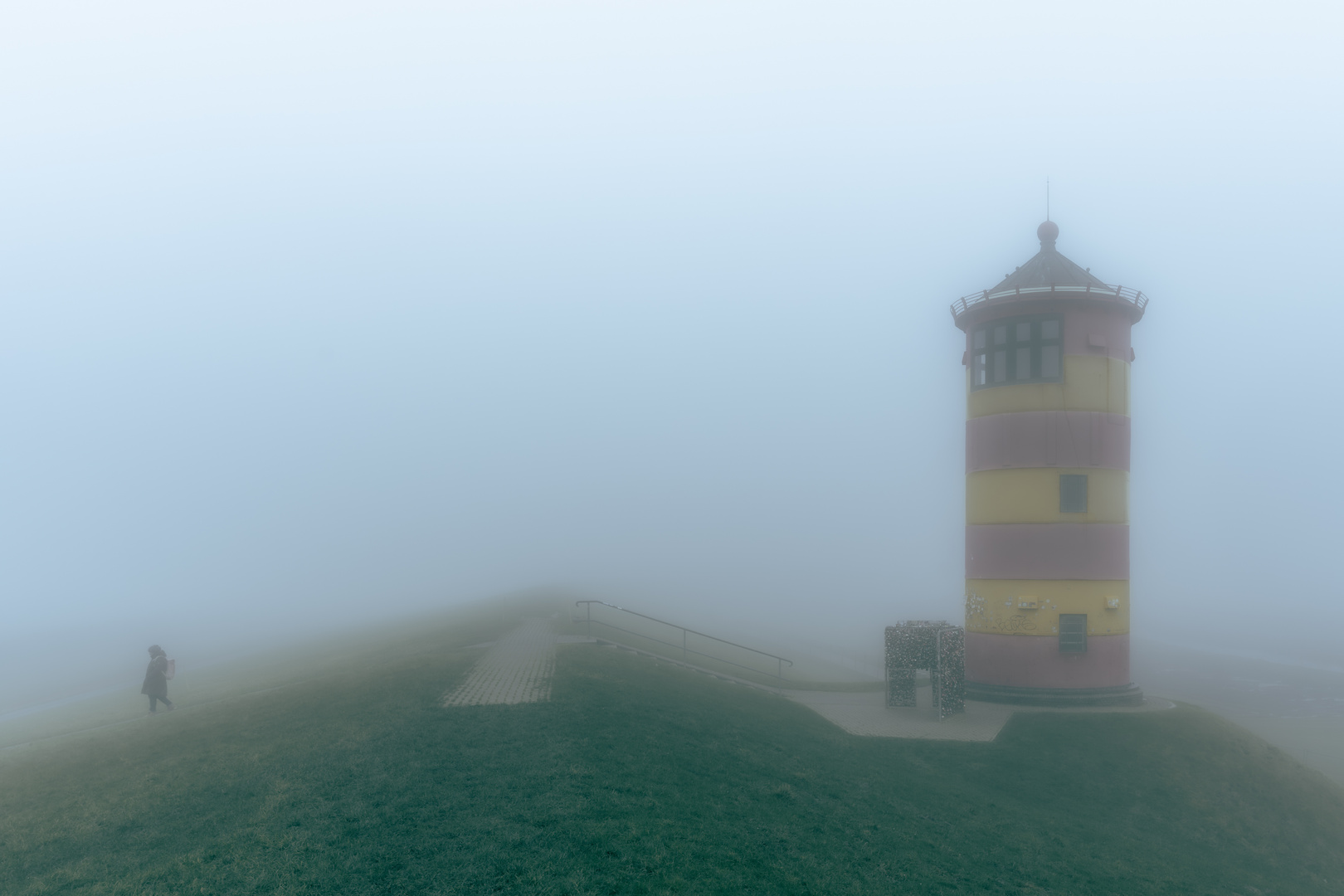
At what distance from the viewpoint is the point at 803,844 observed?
12.4 m

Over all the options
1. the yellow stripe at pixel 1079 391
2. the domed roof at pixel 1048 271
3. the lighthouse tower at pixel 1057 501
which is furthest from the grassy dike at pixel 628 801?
the domed roof at pixel 1048 271

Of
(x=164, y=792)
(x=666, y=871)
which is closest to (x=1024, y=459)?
(x=666, y=871)

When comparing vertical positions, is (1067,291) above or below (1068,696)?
above

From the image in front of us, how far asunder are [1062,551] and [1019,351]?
682 centimetres

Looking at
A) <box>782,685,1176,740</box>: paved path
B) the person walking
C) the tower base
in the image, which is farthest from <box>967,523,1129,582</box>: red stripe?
the person walking

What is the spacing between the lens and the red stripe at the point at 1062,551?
24609 mm

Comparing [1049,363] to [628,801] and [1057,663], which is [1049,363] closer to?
[1057,663]

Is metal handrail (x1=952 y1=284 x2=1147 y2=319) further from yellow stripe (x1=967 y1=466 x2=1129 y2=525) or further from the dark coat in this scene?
the dark coat

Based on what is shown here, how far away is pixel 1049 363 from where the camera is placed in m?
25.0

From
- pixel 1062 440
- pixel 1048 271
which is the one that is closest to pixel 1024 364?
pixel 1062 440

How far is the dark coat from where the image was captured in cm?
2139

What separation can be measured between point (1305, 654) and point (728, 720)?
277 feet

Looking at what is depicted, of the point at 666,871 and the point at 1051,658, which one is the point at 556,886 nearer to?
the point at 666,871

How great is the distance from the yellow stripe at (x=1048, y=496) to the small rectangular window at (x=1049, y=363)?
121 inches
